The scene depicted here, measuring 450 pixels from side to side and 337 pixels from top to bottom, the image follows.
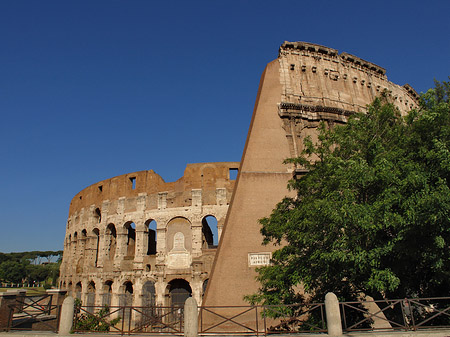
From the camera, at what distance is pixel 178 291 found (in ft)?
79.7

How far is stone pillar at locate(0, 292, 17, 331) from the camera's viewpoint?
9341mm

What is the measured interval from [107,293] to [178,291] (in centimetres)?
647

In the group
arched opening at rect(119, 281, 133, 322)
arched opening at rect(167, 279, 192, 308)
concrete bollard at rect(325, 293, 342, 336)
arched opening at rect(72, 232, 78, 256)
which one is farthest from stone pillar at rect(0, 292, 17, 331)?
arched opening at rect(72, 232, 78, 256)

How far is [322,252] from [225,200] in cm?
1572

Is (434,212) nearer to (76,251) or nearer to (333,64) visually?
(333,64)

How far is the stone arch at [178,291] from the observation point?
24045 mm

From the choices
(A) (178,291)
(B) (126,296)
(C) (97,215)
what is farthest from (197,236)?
(C) (97,215)

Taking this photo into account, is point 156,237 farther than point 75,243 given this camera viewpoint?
No

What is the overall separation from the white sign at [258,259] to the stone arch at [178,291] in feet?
34.8

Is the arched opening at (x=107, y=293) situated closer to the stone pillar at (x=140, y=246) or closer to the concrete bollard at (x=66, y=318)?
the stone pillar at (x=140, y=246)

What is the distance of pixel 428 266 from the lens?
372 inches

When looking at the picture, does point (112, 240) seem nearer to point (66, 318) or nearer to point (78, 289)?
point (78, 289)

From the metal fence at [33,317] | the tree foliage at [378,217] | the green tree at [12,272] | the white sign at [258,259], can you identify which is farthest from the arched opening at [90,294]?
the green tree at [12,272]

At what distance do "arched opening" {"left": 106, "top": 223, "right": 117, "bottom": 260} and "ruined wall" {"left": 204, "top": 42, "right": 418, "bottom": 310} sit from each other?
16.3 m
